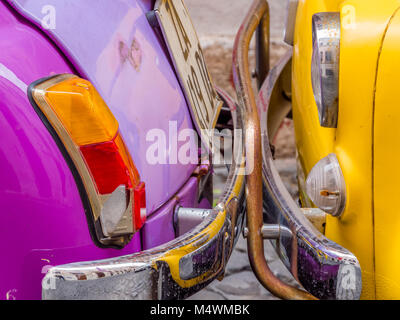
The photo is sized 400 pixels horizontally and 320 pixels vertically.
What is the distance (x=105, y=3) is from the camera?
3.34 ft

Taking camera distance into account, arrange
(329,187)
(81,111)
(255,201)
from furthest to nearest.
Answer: (255,201), (329,187), (81,111)

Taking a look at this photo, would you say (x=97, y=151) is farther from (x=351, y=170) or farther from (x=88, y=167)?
(x=351, y=170)

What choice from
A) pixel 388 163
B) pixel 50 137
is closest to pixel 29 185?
pixel 50 137

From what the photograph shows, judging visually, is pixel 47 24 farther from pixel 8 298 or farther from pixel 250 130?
pixel 250 130

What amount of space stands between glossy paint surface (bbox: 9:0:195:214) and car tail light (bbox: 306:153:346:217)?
0.32 meters

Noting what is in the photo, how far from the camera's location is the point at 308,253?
963mm

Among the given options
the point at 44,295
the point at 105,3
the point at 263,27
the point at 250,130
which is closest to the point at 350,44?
the point at 250,130

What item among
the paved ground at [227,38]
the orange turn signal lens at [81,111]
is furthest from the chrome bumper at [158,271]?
the paved ground at [227,38]

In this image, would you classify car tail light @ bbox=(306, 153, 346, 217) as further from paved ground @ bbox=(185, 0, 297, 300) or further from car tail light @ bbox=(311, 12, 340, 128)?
paved ground @ bbox=(185, 0, 297, 300)

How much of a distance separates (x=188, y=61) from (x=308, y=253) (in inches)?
24.2

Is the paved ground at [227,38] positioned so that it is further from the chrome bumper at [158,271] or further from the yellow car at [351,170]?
the chrome bumper at [158,271]

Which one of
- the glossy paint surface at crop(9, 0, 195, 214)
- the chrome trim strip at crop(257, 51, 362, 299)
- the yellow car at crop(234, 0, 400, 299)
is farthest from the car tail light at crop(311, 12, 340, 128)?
the glossy paint surface at crop(9, 0, 195, 214)

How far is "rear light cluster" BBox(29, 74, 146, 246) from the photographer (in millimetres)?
770

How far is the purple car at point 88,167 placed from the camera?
780 mm
